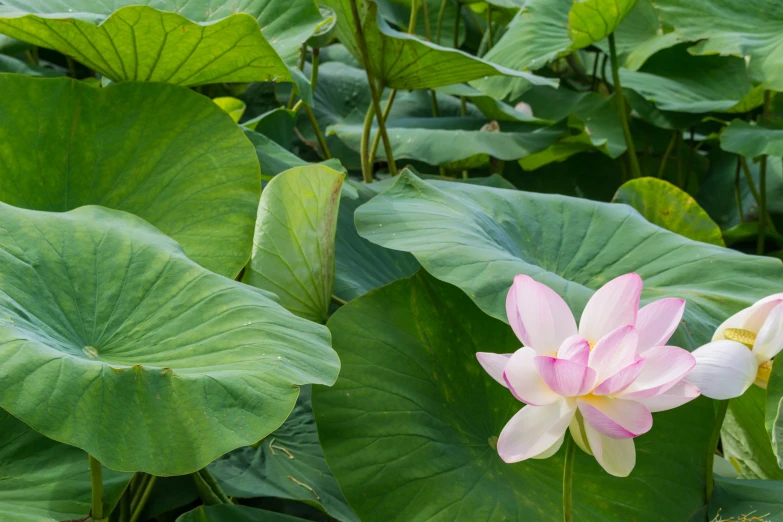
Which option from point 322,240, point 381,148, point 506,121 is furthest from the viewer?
point 506,121

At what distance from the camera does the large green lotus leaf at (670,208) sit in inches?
51.7

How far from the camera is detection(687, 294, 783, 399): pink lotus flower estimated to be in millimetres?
565

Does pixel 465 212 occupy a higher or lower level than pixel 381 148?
higher

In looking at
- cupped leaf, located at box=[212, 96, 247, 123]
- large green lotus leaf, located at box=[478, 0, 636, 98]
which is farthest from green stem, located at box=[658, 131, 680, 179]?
cupped leaf, located at box=[212, 96, 247, 123]

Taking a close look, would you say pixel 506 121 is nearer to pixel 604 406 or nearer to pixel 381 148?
pixel 381 148

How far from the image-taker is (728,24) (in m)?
1.68

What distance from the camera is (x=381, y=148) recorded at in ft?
5.27

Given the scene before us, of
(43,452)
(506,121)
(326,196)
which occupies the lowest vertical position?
(506,121)

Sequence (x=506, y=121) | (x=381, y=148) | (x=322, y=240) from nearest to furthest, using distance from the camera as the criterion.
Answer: (x=322, y=240), (x=381, y=148), (x=506, y=121)

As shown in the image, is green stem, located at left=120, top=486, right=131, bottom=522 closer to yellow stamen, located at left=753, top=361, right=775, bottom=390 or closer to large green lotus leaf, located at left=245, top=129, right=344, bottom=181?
large green lotus leaf, located at left=245, top=129, right=344, bottom=181

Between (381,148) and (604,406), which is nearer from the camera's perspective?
(604,406)

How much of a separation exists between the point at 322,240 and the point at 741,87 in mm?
1431

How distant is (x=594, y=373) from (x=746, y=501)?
1.41 feet

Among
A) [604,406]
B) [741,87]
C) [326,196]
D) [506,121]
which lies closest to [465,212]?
[326,196]
